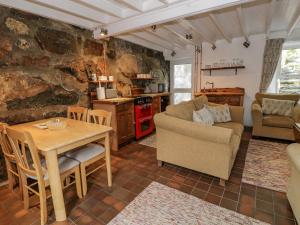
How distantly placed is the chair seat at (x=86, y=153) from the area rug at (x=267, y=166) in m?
1.91

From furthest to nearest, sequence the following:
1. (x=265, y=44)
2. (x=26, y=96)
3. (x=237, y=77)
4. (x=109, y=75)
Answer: (x=237, y=77), (x=265, y=44), (x=109, y=75), (x=26, y=96)

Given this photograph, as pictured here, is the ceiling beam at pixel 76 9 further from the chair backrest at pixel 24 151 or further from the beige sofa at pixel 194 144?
the beige sofa at pixel 194 144

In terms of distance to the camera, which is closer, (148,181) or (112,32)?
(148,181)

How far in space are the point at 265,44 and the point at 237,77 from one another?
1006 millimetres

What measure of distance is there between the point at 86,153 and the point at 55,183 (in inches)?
19.7

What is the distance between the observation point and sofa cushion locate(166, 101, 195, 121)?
2410mm

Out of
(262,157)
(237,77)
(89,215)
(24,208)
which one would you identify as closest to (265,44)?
(237,77)

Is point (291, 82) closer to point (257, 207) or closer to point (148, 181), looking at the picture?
point (257, 207)

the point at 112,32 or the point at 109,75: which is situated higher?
the point at 112,32

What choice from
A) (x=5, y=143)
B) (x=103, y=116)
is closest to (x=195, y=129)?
(x=103, y=116)

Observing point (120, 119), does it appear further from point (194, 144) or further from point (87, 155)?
point (194, 144)

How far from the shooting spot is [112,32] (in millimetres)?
3072

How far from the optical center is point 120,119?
327cm

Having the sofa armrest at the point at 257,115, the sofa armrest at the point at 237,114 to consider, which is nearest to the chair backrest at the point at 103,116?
the sofa armrest at the point at 237,114
